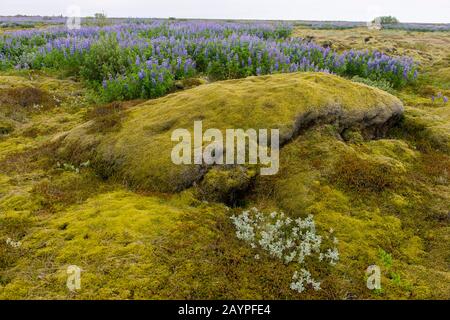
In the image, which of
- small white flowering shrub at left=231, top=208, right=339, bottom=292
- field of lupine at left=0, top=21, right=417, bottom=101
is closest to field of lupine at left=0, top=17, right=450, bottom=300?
small white flowering shrub at left=231, top=208, right=339, bottom=292

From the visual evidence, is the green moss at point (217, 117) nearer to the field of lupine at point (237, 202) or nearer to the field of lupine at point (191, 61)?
the field of lupine at point (237, 202)

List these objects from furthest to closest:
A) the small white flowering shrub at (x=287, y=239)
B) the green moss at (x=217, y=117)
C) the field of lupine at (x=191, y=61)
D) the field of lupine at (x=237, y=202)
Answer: the field of lupine at (x=191, y=61) → the green moss at (x=217, y=117) → the small white flowering shrub at (x=287, y=239) → the field of lupine at (x=237, y=202)

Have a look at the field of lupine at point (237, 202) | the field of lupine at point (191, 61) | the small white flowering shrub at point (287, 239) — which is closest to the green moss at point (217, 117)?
the field of lupine at point (237, 202)

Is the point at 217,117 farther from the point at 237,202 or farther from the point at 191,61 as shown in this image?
the point at 191,61

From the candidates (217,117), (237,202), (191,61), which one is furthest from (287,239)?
(191,61)
